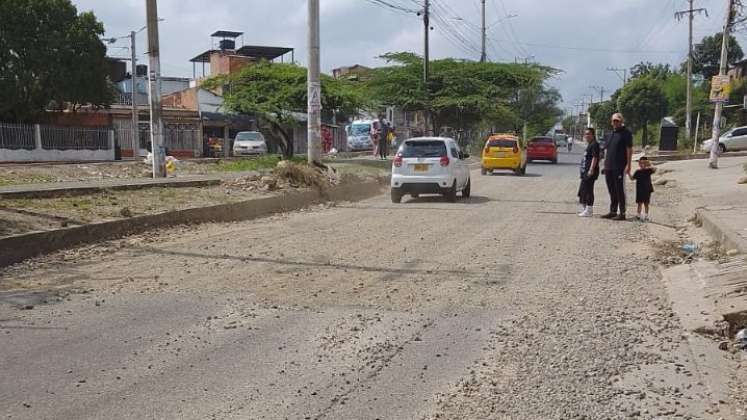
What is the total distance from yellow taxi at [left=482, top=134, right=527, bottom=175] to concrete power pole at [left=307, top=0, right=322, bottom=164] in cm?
1140

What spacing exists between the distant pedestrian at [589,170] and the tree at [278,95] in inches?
496

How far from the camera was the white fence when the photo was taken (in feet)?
104

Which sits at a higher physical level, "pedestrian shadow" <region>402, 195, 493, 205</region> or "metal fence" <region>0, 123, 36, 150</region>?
"metal fence" <region>0, 123, 36, 150</region>

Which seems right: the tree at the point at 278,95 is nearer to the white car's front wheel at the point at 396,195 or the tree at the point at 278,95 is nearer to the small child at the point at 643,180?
the white car's front wheel at the point at 396,195

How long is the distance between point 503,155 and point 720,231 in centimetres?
1826

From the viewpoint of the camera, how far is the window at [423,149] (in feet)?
53.2

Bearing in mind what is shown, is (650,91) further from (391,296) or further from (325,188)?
(391,296)

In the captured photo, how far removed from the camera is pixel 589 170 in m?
12.8

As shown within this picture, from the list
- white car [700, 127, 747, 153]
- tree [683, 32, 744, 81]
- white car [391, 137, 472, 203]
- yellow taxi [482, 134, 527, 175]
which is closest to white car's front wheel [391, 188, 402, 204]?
white car [391, 137, 472, 203]

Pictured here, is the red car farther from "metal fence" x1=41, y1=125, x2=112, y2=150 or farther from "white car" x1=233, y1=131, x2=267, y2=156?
"metal fence" x1=41, y1=125, x2=112, y2=150

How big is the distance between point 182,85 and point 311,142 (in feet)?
160

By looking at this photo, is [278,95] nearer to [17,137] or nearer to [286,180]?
[286,180]

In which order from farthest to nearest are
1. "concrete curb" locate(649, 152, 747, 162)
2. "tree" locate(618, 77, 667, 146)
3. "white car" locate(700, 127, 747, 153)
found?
"tree" locate(618, 77, 667, 146) < "white car" locate(700, 127, 747, 153) < "concrete curb" locate(649, 152, 747, 162)

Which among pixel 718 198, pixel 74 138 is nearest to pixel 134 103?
pixel 74 138
